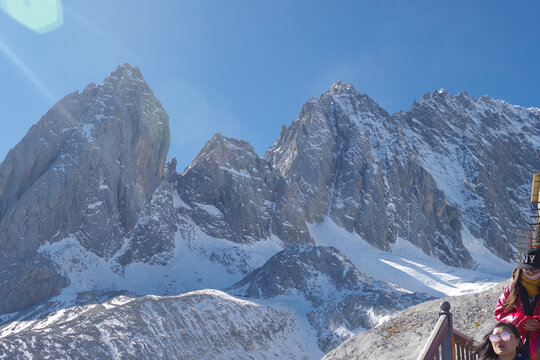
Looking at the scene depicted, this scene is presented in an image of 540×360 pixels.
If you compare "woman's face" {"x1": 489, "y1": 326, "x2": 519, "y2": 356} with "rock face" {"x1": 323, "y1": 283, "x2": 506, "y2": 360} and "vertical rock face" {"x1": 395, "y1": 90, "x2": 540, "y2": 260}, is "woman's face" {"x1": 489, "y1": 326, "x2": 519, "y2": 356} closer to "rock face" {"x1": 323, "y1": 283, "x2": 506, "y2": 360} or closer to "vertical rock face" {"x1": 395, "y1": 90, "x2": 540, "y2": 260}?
"rock face" {"x1": 323, "y1": 283, "x2": 506, "y2": 360}

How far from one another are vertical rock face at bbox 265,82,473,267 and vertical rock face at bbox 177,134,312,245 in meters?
10.8

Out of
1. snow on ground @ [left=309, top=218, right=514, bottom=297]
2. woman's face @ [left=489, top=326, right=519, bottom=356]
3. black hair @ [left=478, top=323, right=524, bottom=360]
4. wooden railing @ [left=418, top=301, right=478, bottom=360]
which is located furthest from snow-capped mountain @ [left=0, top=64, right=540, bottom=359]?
woman's face @ [left=489, top=326, right=519, bottom=356]

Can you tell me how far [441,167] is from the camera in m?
164

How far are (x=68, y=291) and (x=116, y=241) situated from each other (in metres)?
17.4

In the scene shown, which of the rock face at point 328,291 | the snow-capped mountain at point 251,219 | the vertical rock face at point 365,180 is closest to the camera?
the rock face at point 328,291

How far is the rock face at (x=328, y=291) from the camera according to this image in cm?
5409

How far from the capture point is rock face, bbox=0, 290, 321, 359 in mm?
33406

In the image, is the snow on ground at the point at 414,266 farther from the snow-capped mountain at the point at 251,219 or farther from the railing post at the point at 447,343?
the railing post at the point at 447,343

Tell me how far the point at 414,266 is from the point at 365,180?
118 feet

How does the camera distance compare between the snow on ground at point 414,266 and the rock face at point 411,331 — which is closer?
the rock face at point 411,331

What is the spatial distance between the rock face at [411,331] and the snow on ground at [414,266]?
2977 inches

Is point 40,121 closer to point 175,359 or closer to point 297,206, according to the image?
point 297,206

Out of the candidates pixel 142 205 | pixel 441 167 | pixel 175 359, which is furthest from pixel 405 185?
pixel 175 359

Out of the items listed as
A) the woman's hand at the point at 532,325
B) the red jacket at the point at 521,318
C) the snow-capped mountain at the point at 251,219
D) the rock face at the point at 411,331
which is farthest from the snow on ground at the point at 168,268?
the woman's hand at the point at 532,325
